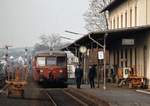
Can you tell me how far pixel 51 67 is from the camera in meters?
46.7

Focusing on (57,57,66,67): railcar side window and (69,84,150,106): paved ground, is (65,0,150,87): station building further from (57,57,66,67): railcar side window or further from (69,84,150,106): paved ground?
(69,84,150,106): paved ground

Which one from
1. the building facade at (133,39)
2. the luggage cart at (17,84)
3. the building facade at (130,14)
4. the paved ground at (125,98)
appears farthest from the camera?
the building facade at (130,14)

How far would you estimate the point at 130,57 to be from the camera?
150ft

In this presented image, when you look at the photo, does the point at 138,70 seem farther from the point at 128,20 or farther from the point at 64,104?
the point at 64,104

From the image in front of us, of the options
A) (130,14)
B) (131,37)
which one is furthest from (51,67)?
(131,37)

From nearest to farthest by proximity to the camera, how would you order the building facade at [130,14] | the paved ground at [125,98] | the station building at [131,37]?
the paved ground at [125,98] → the station building at [131,37] → the building facade at [130,14]

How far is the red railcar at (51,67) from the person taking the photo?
46.6m

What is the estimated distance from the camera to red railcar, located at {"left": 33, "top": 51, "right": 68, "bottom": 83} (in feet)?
153

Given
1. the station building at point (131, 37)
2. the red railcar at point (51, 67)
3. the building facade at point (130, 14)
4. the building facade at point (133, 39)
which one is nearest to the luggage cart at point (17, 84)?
the station building at point (131, 37)

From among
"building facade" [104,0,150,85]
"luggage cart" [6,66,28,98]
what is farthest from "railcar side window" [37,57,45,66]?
"luggage cart" [6,66,28,98]

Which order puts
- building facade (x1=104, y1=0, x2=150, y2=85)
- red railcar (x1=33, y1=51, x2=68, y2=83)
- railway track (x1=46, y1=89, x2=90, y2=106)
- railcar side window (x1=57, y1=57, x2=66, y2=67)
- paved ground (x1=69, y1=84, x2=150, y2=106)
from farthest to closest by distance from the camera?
railcar side window (x1=57, y1=57, x2=66, y2=67) → red railcar (x1=33, y1=51, x2=68, y2=83) → building facade (x1=104, y1=0, x2=150, y2=85) → railway track (x1=46, y1=89, x2=90, y2=106) → paved ground (x1=69, y1=84, x2=150, y2=106)

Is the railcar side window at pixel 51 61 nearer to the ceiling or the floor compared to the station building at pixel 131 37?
nearer to the floor

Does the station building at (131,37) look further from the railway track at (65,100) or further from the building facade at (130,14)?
the railway track at (65,100)

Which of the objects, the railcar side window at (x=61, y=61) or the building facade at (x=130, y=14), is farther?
the railcar side window at (x=61, y=61)
